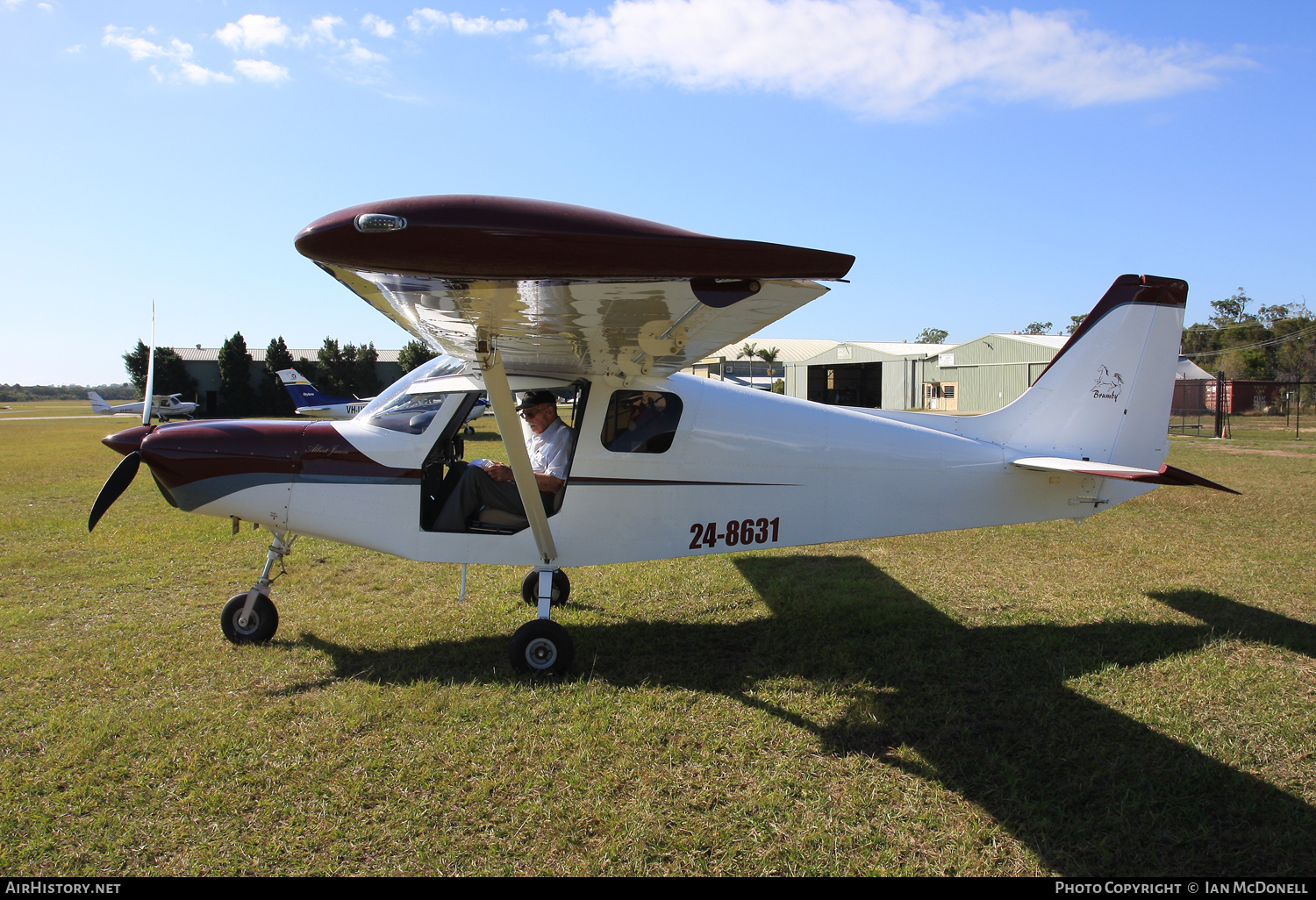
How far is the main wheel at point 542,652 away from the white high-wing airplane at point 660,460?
0.01 m

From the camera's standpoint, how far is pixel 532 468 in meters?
4.56

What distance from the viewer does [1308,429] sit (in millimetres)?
24234

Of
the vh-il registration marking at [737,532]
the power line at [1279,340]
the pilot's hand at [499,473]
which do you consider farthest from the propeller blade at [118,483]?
the power line at [1279,340]

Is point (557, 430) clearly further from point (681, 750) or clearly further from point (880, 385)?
point (880, 385)

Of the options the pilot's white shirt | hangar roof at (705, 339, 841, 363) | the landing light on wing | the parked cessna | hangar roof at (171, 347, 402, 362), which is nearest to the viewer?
the landing light on wing

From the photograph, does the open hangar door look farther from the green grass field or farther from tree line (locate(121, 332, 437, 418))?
the green grass field

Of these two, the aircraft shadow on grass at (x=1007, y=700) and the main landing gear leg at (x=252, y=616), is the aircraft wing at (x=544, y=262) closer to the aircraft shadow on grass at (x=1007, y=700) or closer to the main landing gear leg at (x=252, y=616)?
the aircraft shadow on grass at (x=1007, y=700)

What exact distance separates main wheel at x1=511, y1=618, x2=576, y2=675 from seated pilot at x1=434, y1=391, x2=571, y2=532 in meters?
0.87

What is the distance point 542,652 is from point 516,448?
127 cm

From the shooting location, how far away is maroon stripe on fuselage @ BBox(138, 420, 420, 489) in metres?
4.49

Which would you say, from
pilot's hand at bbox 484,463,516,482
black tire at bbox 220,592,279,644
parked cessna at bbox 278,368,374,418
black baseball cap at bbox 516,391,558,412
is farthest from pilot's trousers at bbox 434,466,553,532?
parked cessna at bbox 278,368,374,418

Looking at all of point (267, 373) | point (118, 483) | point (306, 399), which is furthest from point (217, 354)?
point (118, 483)

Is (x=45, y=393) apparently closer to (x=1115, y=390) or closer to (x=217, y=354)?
(x=217, y=354)

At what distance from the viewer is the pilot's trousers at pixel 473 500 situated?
15.6 ft
